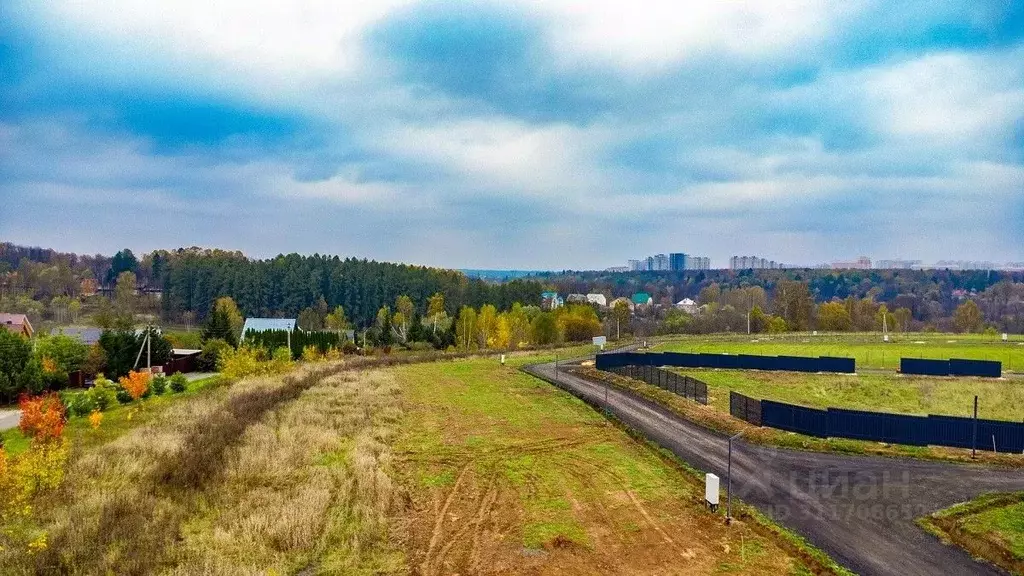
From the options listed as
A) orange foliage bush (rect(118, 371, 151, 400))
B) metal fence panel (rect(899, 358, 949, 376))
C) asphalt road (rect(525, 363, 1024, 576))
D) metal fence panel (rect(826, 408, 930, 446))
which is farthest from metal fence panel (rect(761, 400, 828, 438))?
orange foliage bush (rect(118, 371, 151, 400))

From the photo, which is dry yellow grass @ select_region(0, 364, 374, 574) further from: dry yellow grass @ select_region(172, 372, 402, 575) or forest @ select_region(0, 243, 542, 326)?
forest @ select_region(0, 243, 542, 326)

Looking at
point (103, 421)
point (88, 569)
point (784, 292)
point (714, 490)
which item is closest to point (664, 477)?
point (714, 490)

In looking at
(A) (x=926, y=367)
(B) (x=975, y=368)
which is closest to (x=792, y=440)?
(A) (x=926, y=367)

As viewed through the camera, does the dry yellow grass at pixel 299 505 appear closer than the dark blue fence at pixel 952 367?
Yes

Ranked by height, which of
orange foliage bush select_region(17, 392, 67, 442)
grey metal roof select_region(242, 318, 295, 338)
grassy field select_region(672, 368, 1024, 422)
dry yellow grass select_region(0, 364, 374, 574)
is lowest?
grassy field select_region(672, 368, 1024, 422)

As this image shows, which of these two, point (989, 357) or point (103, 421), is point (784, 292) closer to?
point (989, 357)

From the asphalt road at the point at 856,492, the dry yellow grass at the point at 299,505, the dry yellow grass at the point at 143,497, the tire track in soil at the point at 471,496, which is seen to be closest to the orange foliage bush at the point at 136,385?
the dry yellow grass at the point at 143,497

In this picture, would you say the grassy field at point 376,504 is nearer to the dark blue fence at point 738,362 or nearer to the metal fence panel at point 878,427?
the metal fence panel at point 878,427
